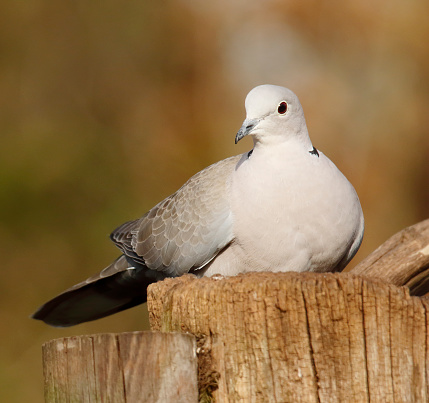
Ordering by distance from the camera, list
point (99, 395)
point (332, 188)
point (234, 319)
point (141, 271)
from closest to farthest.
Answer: point (99, 395) < point (234, 319) < point (332, 188) < point (141, 271)

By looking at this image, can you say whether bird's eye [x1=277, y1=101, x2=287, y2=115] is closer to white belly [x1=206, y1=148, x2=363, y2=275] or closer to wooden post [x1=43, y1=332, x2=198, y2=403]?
white belly [x1=206, y1=148, x2=363, y2=275]

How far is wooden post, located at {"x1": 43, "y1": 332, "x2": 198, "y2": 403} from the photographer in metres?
2.42

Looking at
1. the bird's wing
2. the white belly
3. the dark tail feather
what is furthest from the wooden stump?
the dark tail feather

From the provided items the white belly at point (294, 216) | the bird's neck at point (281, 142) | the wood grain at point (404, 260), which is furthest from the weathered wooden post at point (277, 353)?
the wood grain at point (404, 260)

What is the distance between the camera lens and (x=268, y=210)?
4.07 metres

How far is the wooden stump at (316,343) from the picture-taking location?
2.44m

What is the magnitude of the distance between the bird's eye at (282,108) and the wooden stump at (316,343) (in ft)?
6.01

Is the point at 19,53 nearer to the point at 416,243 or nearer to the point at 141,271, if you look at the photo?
the point at 141,271

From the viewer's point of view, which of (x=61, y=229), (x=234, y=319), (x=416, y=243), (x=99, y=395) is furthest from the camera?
(x=61, y=229)

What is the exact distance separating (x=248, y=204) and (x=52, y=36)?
5.80 m

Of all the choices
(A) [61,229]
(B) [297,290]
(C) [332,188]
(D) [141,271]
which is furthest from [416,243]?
(A) [61,229]

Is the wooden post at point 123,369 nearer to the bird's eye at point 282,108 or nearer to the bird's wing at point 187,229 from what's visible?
the bird's wing at point 187,229

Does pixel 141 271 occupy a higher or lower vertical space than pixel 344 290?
higher

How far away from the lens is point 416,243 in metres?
4.54
